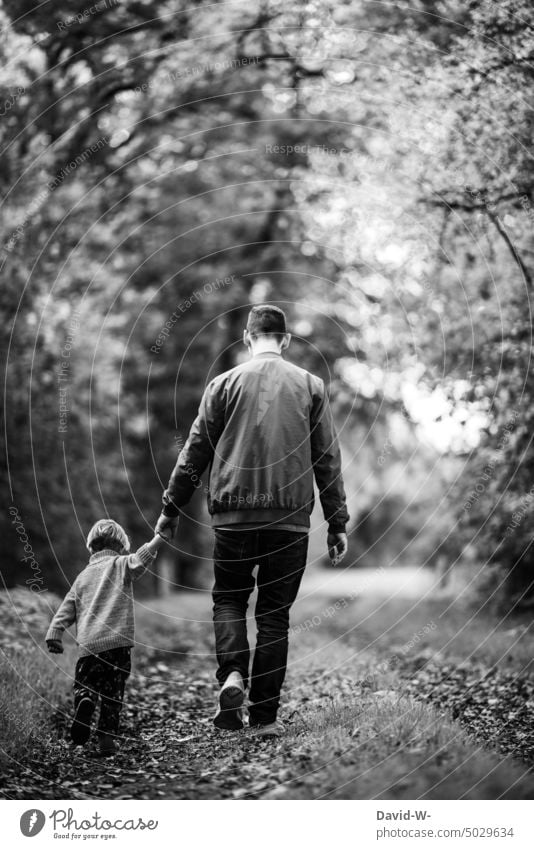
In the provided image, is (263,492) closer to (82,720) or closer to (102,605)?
(102,605)

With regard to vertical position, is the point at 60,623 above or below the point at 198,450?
below

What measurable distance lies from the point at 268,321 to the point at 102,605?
2.13 metres

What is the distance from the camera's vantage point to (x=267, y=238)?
14.0m

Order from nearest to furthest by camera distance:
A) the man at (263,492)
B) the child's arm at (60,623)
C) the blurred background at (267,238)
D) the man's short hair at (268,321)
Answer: the man at (263,492) < the child's arm at (60,623) < the man's short hair at (268,321) < the blurred background at (267,238)

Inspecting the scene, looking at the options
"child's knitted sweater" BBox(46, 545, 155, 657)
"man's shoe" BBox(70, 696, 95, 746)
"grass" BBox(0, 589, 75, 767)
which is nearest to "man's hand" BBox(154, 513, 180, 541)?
"child's knitted sweater" BBox(46, 545, 155, 657)

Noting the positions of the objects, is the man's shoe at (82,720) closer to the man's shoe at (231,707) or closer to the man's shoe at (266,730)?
the man's shoe at (231,707)

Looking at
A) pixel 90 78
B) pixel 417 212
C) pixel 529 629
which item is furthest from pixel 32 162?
pixel 529 629

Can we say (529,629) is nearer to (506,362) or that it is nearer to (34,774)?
(506,362)

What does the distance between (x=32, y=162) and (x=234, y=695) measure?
7079 millimetres

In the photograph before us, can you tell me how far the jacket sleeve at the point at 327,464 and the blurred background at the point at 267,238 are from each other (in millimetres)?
2388

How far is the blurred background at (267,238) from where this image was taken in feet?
23.2

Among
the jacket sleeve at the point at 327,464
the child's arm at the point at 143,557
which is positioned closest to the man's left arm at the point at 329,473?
the jacket sleeve at the point at 327,464
